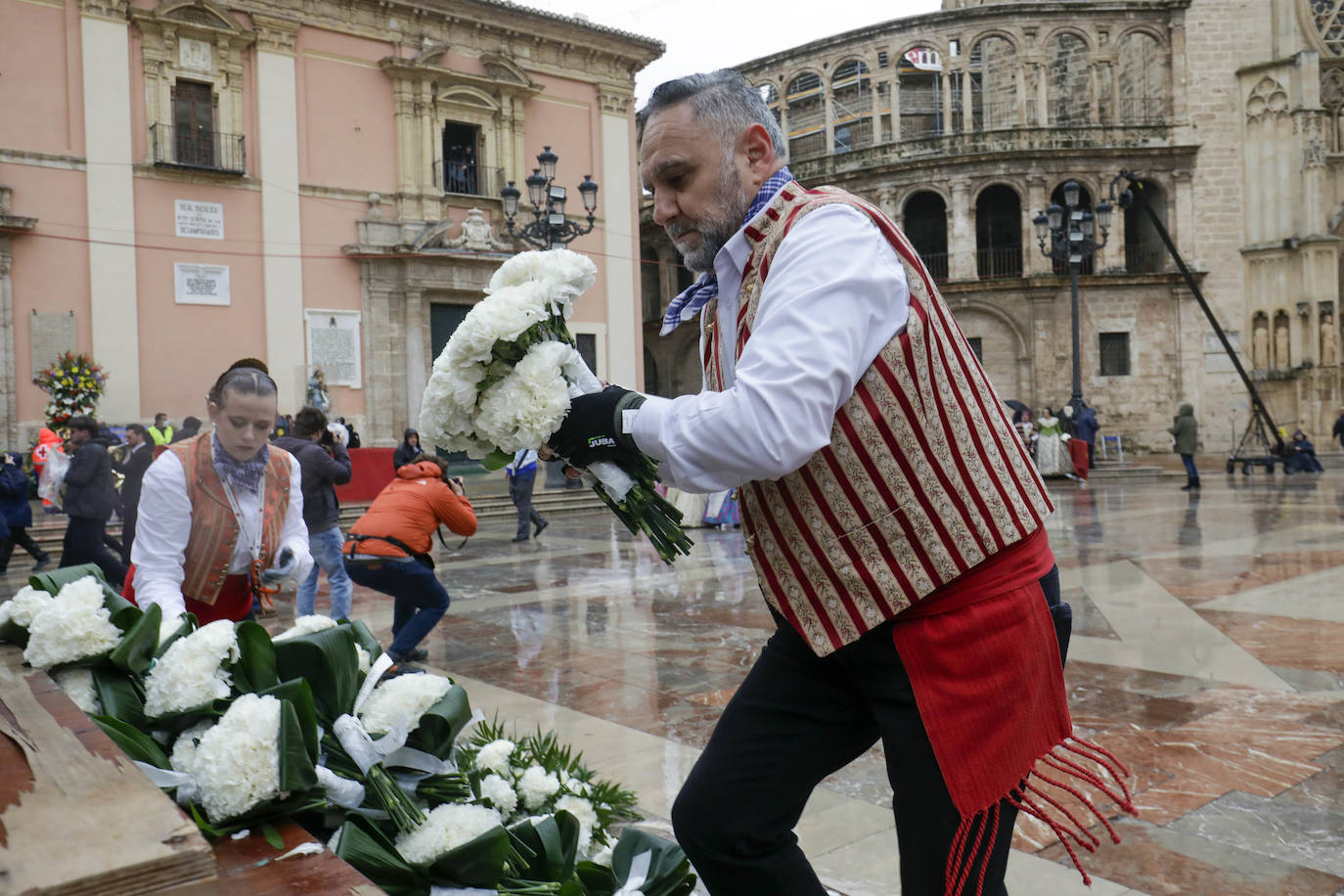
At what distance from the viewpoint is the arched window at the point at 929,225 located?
34125mm

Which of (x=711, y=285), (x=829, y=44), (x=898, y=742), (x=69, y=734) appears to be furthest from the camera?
(x=829, y=44)

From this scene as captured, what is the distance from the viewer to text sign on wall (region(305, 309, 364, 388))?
69.1ft

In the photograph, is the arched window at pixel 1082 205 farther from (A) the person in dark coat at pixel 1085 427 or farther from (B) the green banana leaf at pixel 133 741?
(B) the green banana leaf at pixel 133 741

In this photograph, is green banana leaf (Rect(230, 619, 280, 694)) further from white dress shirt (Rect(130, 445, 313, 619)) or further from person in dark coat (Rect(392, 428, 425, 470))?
person in dark coat (Rect(392, 428, 425, 470))

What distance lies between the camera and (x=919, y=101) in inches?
1480

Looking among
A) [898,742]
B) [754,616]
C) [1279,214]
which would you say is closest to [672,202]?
[898,742]

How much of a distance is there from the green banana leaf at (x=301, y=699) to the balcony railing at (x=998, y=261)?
3311 cm

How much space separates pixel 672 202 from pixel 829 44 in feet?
118

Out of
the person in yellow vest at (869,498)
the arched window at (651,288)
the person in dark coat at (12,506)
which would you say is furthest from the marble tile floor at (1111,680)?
the arched window at (651,288)

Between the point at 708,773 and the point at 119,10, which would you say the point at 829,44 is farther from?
the point at 708,773

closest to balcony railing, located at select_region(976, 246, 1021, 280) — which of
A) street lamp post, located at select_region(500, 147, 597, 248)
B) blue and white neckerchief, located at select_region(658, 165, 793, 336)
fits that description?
street lamp post, located at select_region(500, 147, 597, 248)

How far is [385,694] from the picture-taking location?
2.33 metres

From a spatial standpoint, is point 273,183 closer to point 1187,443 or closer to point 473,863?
point 1187,443

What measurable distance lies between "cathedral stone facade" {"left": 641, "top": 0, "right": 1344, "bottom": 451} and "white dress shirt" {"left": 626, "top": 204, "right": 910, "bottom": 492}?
3155cm
